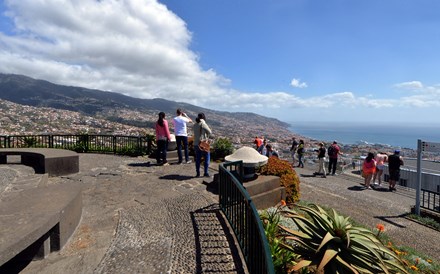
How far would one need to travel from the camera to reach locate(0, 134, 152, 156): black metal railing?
12.7 meters

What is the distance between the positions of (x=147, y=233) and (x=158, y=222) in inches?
17.8

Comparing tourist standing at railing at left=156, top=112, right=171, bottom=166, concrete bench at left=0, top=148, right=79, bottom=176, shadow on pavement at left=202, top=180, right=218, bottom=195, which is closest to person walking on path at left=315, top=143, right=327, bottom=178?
tourist standing at railing at left=156, top=112, right=171, bottom=166

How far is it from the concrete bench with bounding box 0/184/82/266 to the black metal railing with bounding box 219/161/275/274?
8.11ft

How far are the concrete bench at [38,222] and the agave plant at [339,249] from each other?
2960mm

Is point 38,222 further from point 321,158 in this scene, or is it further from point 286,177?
point 321,158

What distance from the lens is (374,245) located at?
134 inches

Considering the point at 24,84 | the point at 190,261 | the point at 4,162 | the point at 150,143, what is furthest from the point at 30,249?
the point at 24,84

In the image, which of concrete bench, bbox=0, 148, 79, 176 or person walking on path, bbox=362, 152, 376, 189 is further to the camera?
person walking on path, bbox=362, 152, 376, 189

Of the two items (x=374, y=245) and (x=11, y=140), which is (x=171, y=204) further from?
(x=11, y=140)

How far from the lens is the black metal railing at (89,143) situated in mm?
12688

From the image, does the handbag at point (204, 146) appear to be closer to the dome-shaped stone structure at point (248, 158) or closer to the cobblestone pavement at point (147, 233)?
the cobblestone pavement at point (147, 233)

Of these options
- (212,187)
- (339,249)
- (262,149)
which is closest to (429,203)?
(262,149)

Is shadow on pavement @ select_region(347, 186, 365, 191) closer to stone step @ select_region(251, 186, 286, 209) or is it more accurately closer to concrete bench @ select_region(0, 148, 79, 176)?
stone step @ select_region(251, 186, 286, 209)

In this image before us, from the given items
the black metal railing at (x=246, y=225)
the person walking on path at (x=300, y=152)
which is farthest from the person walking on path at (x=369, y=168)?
the black metal railing at (x=246, y=225)
